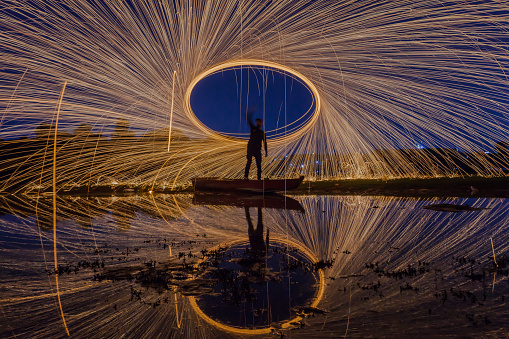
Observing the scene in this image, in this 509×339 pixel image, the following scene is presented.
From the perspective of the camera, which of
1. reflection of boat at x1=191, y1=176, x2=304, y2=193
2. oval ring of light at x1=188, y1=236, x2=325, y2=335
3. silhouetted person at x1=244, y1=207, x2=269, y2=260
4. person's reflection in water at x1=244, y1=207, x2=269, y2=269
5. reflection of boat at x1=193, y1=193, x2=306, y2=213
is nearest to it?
oval ring of light at x1=188, y1=236, x2=325, y2=335

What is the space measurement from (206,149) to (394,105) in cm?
1002

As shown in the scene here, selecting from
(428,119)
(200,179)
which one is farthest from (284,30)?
(200,179)

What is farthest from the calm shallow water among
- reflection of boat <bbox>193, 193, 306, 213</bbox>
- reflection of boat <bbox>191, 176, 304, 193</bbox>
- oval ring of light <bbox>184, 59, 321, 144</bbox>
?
oval ring of light <bbox>184, 59, 321, 144</bbox>

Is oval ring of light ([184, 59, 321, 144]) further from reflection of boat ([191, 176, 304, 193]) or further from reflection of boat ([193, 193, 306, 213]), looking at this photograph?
reflection of boat ([193, 193, 306, 213])

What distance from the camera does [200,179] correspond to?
19.0m

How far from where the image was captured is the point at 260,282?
3.72 m

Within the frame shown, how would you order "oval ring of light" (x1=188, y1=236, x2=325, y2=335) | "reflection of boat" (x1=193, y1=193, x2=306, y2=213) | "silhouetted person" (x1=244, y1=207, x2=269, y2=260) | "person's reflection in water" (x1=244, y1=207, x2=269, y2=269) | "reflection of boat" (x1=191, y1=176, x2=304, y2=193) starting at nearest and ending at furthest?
"oval ring of light" (x1=188, y1=236, x2=325, y2=335)
"person's reflection in water" (x1=244, y1=207, x2=269, y2=269)
"silhouetted person" (x1=244, y1=207, x2=269, y2=260)
"reflection of boat" (x1=193, y1=193, x2=306, y2=213)
"reflection of boat" (x1=191, y1=176, x2=304, y2=193)

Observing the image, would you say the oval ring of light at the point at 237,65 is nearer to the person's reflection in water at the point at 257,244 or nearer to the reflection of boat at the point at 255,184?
the reflection of boat at the point at 255,184

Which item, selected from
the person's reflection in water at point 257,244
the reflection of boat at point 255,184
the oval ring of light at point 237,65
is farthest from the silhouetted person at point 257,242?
the oval ring of light at point 237,65

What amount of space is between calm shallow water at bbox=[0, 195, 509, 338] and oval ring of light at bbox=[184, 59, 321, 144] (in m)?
10.9

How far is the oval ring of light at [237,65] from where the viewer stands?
16.4m

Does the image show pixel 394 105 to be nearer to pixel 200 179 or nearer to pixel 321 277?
pixel 200 179

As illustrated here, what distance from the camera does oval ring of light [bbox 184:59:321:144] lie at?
16391 millimetres

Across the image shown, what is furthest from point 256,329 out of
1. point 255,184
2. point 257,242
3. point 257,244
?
point 255,184
